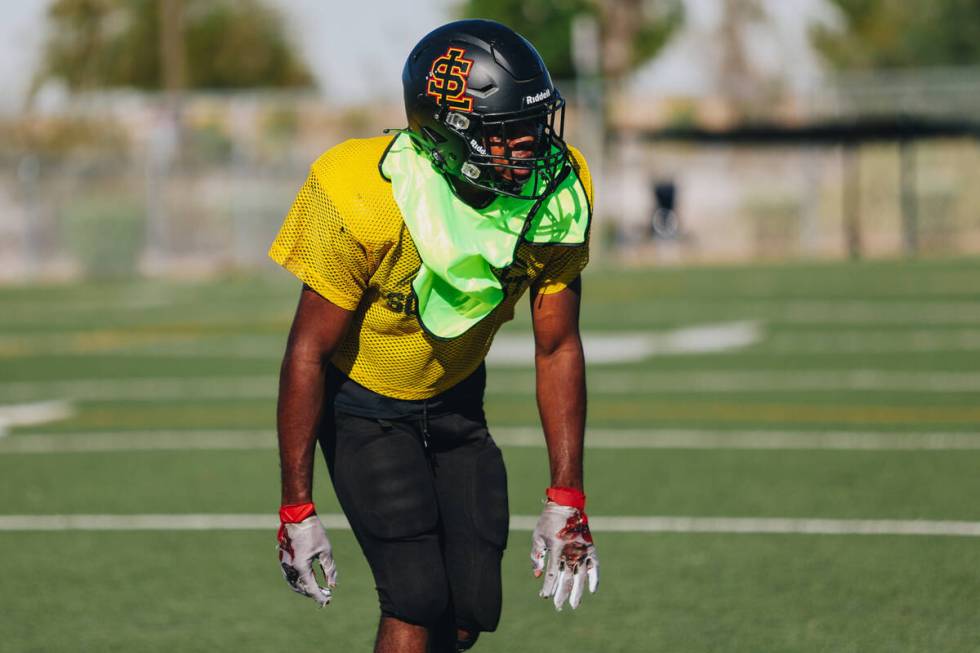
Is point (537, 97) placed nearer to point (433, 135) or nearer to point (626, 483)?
point (433, 135)

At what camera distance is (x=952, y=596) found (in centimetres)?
645

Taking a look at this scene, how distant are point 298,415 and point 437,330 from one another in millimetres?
421

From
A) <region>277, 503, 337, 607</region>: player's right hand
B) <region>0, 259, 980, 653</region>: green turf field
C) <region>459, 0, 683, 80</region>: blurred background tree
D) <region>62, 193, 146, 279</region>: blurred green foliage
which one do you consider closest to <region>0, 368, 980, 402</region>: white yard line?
<region>0, 259, 980, 653</region>: green turf field

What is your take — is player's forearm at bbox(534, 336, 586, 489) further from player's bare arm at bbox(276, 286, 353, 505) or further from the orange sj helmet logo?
the orange sj helmet logo

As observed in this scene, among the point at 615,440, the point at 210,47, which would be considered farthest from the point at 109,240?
the point at 210,47

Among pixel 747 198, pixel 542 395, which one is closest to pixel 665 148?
pixel 747 198

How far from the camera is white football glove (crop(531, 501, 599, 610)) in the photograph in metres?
4.46

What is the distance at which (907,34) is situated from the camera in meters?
57.5

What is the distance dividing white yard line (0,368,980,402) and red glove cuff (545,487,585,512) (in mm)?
8407

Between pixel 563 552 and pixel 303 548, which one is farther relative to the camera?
pixel 563 552

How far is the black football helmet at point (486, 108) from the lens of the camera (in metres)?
4.28

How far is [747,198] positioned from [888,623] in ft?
111

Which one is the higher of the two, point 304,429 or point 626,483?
point 304,429

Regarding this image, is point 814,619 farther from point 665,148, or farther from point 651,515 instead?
point 665,148
